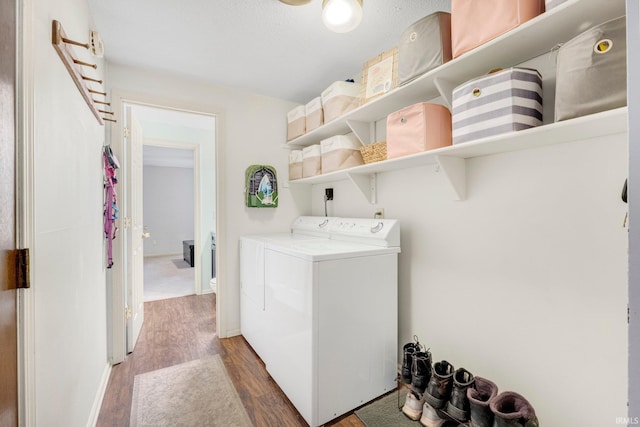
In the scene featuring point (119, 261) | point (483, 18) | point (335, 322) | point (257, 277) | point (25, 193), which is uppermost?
point (483, 18)

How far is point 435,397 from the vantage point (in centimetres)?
141

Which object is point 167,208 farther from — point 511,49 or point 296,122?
point 511,49

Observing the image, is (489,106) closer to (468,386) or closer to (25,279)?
(468,386)

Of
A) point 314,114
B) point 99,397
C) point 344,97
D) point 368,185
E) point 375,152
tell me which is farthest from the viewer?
point 314,114

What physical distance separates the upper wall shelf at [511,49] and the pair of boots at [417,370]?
142 centimetres

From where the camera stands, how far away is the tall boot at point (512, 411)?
112 cm

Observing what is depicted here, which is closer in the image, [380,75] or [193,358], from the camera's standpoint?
[380,75]

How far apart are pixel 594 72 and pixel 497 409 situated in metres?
1.34

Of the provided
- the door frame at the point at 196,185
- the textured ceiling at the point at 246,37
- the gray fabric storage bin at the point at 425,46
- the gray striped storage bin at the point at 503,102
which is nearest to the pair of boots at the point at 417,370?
the gray striped storage bin at the point at 503,102

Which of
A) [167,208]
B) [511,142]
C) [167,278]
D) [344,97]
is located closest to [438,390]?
[511,142]

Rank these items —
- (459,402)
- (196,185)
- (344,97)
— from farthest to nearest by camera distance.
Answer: (196,185)
(344,97)
(459,402)

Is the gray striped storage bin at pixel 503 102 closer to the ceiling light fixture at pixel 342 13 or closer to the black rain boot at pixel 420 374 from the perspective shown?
the ceiling light fixture at pixel 342 13

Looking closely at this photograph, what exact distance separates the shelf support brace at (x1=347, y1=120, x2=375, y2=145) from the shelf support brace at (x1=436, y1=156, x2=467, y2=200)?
81 centimetres

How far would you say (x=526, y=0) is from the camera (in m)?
1.06
